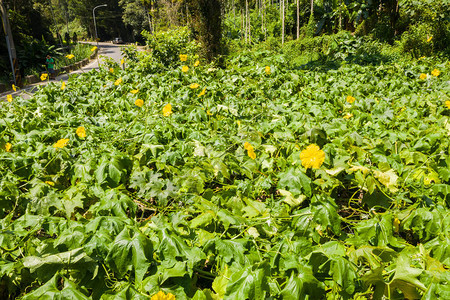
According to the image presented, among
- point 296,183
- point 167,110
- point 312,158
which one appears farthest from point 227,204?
point 167,110

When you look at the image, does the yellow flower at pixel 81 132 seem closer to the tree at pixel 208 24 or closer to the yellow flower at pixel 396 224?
the yellow flower at pixel 396 224

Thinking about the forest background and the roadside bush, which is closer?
the roadside bush

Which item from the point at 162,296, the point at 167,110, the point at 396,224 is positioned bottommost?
the point at 396,224

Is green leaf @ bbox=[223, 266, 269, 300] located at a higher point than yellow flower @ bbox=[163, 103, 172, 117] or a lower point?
lower

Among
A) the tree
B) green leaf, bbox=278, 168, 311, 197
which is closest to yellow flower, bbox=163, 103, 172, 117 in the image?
green leaf, bbox=278, 168, 311, 197

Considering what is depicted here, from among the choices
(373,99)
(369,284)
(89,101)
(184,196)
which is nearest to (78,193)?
(184,196)

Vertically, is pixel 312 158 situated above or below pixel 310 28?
below

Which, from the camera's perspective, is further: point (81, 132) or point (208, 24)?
point (208, 24)

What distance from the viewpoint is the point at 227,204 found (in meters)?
2.07

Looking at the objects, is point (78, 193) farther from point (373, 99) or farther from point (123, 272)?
point (373, 99)

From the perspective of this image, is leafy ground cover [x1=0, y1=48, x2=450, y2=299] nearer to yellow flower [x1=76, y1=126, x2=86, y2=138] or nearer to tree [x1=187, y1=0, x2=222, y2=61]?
yellow flower [x1=76, y1=126, x2=86, y2=138]

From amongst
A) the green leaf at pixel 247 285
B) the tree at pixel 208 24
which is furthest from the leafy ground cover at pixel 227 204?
the tree at pixel 208 24

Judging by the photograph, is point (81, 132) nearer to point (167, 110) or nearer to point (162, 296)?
point (167, 110)

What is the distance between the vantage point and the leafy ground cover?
1478 mm
